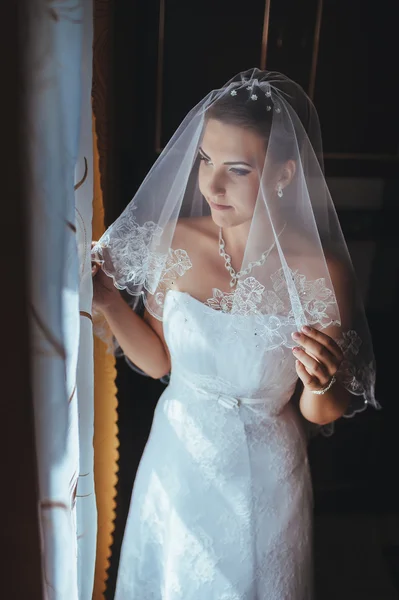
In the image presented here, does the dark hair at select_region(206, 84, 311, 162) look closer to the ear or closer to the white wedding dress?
the ear

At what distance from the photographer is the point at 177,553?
106 cm

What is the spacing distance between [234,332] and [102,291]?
9.7 inches

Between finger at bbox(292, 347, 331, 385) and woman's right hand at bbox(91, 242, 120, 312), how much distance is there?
1.13 ft

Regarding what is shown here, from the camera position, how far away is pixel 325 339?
0.92m

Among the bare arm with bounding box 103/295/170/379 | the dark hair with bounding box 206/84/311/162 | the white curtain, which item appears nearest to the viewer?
the white curtain

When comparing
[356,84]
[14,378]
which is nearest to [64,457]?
[14,378]

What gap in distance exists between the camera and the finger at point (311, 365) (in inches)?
36.5

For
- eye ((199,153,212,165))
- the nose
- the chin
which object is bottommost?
the chin

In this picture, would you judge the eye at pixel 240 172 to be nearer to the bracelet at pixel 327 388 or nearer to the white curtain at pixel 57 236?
the white curtain at pixel 57 236

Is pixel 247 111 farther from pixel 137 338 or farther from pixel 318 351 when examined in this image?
pixel 137 338

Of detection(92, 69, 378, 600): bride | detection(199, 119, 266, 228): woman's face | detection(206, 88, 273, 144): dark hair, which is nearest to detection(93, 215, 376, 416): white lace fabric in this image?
detection(92, 69, 378, 600): bride

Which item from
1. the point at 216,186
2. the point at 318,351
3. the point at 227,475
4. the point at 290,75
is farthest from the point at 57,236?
the point at 290,75

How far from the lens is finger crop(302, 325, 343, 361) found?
904 mm

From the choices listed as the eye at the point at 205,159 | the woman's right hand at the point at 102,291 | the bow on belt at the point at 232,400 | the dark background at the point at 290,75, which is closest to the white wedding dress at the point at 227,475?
the bow on belt at the point at 232,400
